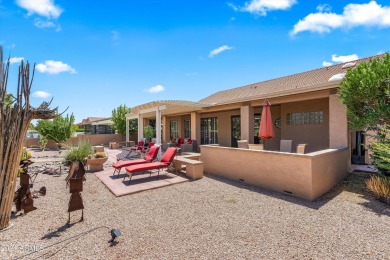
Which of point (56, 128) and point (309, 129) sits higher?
point (56, 128)

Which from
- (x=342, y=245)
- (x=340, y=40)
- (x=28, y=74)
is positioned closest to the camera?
(x=342, y=245)

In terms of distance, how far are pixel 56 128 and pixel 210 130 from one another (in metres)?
15.5

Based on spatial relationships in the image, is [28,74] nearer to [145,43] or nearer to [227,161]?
[227,161]

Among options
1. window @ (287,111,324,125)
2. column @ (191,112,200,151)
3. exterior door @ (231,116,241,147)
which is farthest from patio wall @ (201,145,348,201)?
exterior door @ (231,116,241,147)

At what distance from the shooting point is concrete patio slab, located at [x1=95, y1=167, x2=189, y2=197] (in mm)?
6871

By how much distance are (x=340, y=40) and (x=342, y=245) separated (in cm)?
1276

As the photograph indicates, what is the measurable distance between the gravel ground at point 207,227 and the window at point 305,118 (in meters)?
5.76

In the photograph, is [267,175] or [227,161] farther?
[227,161]

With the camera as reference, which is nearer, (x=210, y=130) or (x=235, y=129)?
(x=235, y=129)

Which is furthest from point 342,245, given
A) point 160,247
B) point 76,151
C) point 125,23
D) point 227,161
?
point 125,23

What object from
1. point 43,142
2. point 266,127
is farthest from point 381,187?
point 43,142

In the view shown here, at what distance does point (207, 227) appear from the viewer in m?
4.26

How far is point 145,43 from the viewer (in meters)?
12.3

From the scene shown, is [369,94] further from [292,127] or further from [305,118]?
[292,127]
